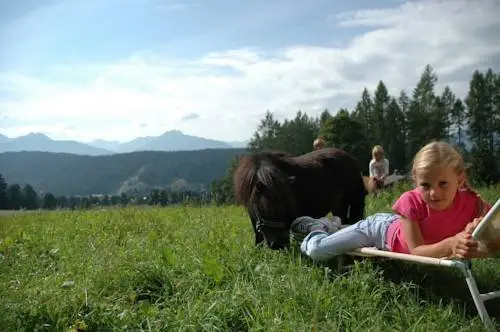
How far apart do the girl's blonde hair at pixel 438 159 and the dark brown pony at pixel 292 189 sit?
63.9 inches

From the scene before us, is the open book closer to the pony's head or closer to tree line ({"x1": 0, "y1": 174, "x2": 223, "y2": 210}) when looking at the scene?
the pony's head

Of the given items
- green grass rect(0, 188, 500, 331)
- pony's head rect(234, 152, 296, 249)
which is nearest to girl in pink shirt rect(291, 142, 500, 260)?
green grass rect(0, 188, 500, 331)

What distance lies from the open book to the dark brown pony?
200 centimetres

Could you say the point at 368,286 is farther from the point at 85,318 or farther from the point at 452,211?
the point at 85,318

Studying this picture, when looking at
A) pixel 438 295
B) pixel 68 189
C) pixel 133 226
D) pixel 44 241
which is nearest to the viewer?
pixel 438 295

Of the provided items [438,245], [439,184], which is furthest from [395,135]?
[438,245]

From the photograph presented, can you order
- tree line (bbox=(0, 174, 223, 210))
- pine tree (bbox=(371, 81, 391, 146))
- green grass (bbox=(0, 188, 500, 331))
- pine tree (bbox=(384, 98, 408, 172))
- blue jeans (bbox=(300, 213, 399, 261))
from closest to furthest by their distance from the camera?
green grass (bbox=(0, 188, 500, 331)), blue jeans (bbox=(300, 213, 399, 261)), tree line (bbox=(0, 174, 223, 210)), pine tree (bbox=(384, 98, 408, 172)), pine tree (bbox=(371, 81, 391, 146))

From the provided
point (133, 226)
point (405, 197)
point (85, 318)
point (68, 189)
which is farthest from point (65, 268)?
point (68, 189)

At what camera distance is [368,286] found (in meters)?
3.54

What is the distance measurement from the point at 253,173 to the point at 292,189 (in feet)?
2.27

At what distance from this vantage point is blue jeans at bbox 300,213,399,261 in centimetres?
397

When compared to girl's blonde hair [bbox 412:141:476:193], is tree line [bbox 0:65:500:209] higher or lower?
higher

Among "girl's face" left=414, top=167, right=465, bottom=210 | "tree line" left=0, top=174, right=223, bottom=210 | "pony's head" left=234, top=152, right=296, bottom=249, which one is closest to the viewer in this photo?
"girl's face" left=414, top=167, right=465, bottom=210

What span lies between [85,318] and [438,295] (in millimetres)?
2773
